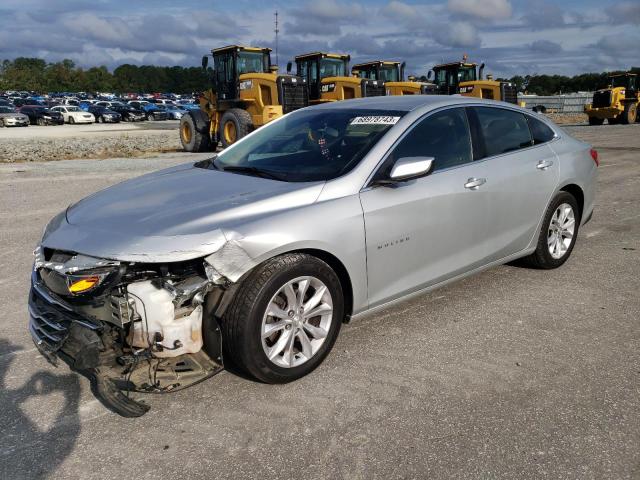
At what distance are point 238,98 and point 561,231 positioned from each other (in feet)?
47.2

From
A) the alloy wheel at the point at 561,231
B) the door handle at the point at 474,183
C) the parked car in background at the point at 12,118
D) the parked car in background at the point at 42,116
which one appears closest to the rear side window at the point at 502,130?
the door handle at the point at 474,183

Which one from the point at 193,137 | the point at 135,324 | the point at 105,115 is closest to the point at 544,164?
the point at 135,324

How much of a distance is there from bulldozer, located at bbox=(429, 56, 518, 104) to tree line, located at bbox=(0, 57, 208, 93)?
85.5 m

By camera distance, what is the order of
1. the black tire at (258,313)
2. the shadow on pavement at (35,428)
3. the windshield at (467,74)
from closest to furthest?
the shadow on pavement at (35,428), the black tire at (258,313), the windshield at (467,74)

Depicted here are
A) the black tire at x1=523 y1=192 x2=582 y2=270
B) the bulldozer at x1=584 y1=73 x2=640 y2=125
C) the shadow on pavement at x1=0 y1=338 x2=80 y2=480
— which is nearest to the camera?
the shadow on pavement at x1=0 y1=338 x2=80 y2=480

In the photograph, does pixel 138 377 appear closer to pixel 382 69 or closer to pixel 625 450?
pixel 625 450

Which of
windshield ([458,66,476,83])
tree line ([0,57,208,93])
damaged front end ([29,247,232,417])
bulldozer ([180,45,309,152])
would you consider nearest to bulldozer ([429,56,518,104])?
windshield ([458,66,476,83])

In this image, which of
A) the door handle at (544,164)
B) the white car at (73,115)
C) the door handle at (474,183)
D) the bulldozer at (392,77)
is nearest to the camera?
the door handle at (474,183)

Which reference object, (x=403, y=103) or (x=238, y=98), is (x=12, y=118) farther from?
(x=403, y=103)

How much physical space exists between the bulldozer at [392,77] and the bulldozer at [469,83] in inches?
66.4

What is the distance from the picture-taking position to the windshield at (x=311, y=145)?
372cm

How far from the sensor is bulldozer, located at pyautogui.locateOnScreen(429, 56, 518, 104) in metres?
23.5

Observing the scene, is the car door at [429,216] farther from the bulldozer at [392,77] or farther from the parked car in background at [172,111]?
the parked car in background at [172,111]

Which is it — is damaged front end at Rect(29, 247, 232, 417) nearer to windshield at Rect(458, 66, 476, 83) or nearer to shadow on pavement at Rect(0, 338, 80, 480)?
shadow on pavement at Rect(0, 338, 80, 480)
